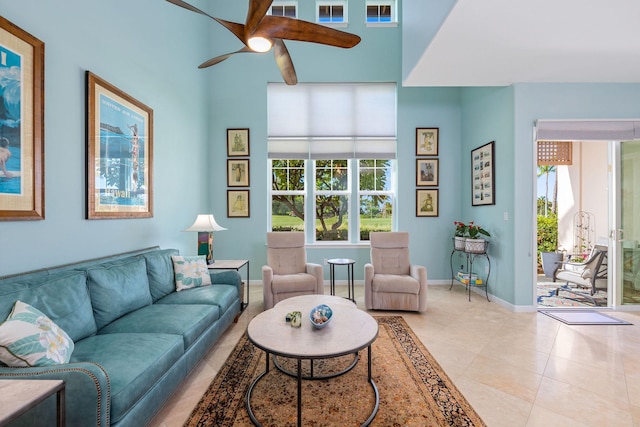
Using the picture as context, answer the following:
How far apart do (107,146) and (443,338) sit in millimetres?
3515

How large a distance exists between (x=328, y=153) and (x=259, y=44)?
2.83m

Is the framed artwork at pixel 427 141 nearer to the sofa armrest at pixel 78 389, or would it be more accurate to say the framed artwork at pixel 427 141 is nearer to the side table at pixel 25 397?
the sofa armrest at pixel 78 389

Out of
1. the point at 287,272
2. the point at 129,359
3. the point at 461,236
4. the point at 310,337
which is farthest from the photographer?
the point at 461,236

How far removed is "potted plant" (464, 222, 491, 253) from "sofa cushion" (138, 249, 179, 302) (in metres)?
3.65

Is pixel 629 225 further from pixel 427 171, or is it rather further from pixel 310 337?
pixel 310 337

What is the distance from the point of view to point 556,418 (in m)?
1.74

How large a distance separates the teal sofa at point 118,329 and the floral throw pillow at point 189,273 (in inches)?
5.3

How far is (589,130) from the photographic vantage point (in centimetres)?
358

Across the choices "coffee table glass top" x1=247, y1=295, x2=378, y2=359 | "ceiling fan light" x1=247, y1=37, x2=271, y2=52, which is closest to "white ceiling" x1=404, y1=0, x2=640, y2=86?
"ceiling fan light" x1=247, y1=37, x2=271, y2=52

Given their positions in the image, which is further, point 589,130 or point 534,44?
point 589,130

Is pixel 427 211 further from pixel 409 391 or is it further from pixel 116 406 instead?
pixel 116 406

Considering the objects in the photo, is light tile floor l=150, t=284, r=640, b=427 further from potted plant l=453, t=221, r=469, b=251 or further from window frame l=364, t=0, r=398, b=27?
window frame l=364, t=0, r=398, b=27

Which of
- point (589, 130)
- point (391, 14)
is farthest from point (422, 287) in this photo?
point (391, 14)

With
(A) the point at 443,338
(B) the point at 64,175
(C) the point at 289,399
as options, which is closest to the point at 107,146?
(B) the point at 64,175
